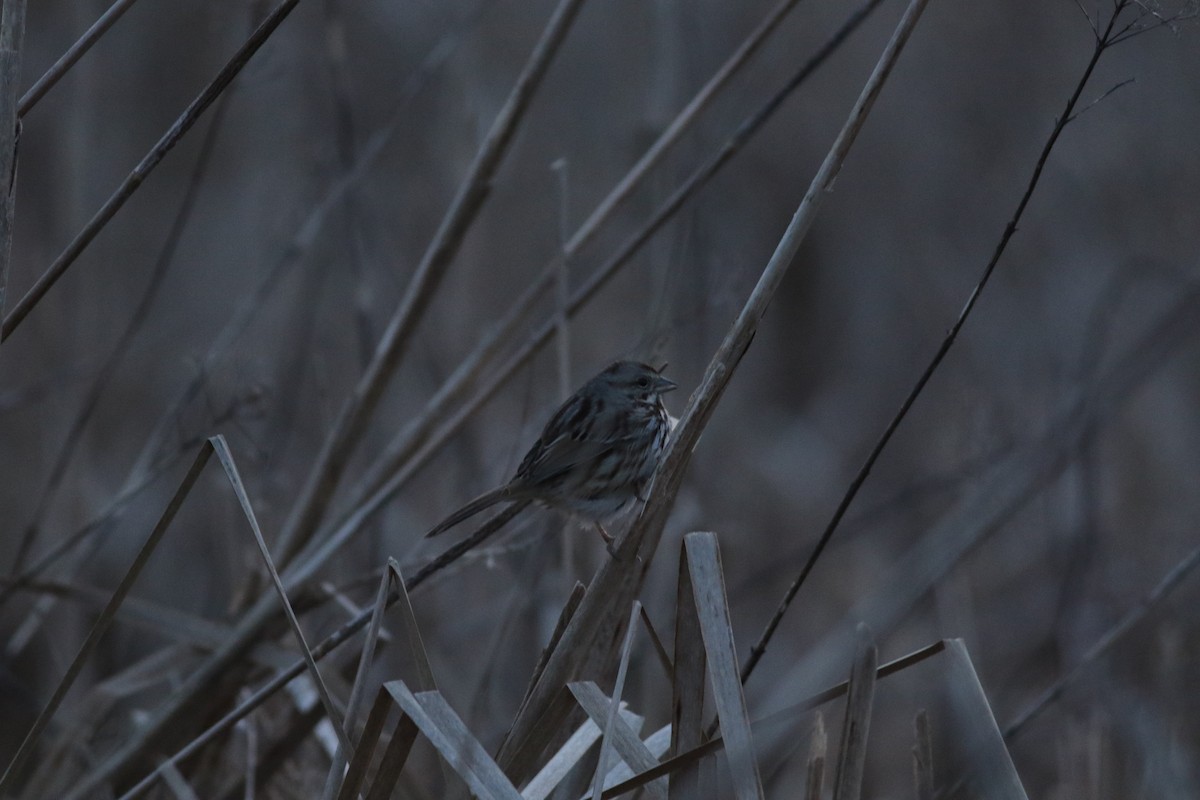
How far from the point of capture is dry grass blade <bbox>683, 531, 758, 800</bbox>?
6.42 ft

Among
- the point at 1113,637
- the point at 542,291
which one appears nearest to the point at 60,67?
the point at 542,291

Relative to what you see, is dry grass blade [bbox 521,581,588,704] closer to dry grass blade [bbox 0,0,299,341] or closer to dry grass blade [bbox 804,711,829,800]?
dry grass blade [bbox 804,711,829,800]

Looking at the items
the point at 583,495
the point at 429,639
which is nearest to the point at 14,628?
the point at 429,639

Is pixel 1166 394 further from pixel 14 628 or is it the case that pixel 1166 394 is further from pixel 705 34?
pixel 14 628

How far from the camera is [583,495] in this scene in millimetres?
3502

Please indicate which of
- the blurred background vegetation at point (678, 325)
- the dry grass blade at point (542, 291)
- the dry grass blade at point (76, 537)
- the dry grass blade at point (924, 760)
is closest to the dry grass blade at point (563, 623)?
the dry grass blade at point (924, 760)

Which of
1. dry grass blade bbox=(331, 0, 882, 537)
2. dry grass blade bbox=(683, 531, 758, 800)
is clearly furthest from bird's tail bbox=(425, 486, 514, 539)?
dry grass blade bbox=(683, 531, 758, 800)

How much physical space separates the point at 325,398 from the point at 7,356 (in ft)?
11.0

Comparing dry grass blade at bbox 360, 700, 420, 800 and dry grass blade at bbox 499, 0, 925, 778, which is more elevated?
dry grass blade at bbox 499, 0, 925, 778

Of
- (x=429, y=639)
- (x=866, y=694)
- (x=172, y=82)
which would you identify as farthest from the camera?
(x=172, y=82)

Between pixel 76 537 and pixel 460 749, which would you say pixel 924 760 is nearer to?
pixel 460 749

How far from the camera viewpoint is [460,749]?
201 cm

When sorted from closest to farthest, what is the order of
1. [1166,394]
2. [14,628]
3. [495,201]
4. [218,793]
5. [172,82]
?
1. [218,793]
2. [14,628]
3. [1166,394]
4. [495,201]
5. [172,82]

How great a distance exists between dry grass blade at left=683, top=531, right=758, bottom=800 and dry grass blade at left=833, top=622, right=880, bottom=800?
0.14 m
